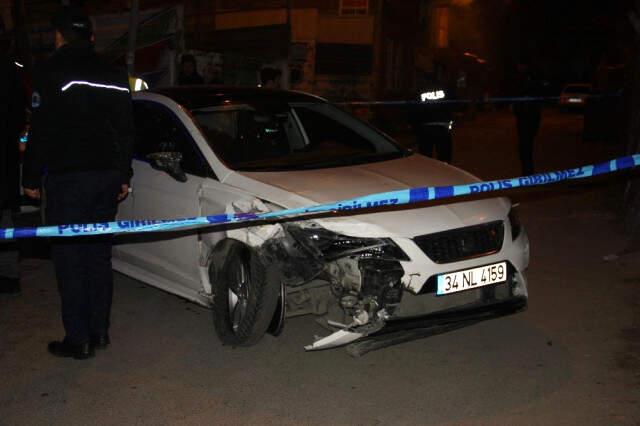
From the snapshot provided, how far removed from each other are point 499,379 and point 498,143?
640 inches

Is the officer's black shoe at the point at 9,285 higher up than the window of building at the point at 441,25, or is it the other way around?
the window of building at the point at 441,25

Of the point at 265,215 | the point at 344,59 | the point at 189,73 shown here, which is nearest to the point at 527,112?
the point at 189,73

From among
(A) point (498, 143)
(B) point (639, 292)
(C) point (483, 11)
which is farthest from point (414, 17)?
(B) point (639, 292)

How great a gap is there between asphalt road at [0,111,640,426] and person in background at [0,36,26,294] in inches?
28.1

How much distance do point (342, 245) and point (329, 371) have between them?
0.84m

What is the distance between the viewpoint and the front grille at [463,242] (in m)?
4.59

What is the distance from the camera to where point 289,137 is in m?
6.34

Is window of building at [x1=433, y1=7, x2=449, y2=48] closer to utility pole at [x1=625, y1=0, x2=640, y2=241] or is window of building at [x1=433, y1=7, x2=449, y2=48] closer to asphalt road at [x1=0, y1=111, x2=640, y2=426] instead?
utility pole at [x1=625, y1=0, x2=640, y2=241]

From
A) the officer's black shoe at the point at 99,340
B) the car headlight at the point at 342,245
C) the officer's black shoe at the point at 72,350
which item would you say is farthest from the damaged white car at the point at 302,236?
the officer's black shoe at the point at 72,350

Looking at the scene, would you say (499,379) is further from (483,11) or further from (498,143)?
(483,11)

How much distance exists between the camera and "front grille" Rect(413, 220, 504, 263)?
4.59m

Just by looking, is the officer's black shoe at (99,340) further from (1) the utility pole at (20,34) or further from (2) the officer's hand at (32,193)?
(1) the utility pole at (20,34)

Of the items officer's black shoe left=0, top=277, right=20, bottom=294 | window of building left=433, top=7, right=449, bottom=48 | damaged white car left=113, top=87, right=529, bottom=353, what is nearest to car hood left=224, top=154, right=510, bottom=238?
damaged white car left=113, top=87, right=529, bottom=353

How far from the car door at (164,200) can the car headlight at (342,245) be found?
1.04 metres
